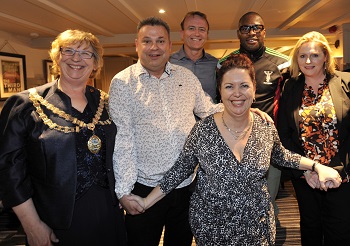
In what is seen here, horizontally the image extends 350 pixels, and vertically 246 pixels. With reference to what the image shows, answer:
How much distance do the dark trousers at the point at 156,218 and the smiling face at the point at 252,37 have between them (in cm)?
131

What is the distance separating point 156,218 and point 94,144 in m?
0.63

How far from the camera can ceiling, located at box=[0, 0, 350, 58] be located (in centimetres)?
519

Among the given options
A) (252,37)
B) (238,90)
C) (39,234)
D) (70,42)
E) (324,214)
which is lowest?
(324,214)

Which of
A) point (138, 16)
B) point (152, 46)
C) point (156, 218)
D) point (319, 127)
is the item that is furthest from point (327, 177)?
point (138, 16)

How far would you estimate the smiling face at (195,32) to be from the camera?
2617 millimetres

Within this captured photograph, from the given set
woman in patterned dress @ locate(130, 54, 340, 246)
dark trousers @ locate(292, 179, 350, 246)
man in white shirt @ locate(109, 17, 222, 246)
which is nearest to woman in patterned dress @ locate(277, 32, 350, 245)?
dark trousers @ locate(292, 179, 350, 246)

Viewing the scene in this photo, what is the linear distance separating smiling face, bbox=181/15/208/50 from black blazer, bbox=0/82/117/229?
4.67 feet

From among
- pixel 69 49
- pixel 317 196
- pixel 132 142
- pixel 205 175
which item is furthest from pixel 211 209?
pixel 69 49

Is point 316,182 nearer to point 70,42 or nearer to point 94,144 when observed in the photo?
point 94,144

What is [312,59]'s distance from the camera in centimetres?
208

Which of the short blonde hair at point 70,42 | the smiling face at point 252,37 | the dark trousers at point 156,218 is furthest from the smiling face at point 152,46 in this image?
the smiling face at point 252,37

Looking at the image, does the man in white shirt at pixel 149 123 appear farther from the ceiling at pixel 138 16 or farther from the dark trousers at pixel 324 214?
the ceiling at pixel 138 16

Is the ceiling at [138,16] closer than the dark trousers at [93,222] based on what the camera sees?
No

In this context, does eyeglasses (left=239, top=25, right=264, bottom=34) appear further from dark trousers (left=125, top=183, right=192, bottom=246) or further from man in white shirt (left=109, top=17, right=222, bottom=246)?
dark trousers (left=125, top=183, right=192, bottom=246)
